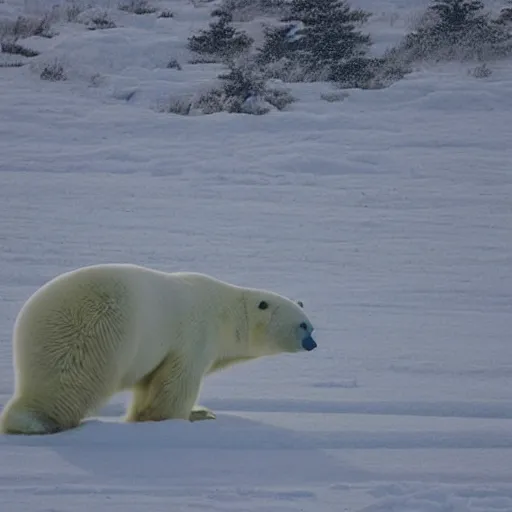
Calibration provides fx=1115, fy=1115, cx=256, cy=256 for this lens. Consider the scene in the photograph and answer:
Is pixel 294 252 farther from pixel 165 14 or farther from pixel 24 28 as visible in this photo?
pixel 165 14

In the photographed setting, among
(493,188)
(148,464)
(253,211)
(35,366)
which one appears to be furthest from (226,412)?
(493,188)

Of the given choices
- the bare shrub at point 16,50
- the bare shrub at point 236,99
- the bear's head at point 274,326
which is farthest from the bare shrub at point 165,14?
the bear's head at point 274,326

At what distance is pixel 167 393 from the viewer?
19.6 feet

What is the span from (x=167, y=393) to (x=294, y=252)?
19.6ft

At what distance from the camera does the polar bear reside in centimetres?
541

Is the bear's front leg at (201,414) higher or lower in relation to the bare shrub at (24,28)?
lower

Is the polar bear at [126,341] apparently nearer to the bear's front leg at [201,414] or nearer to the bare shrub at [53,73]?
the bear's front leg at [201,414]

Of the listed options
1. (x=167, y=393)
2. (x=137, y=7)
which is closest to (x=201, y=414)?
(x=167, y=393)

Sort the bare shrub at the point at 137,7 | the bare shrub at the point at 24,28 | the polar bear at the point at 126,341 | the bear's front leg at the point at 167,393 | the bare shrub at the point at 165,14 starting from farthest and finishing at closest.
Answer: the bare shrub at the point at 137,7, the bare shrub at the point at 165,14, the bare shrub at the point at 24,28, the bear's front leg at the point at 167,393, the polar bear at the point at 126,341

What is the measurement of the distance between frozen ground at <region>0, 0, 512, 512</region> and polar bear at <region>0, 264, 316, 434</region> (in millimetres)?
232

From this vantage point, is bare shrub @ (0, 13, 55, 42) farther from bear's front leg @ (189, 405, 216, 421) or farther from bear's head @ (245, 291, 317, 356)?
bear's front leg @ (189, 405, 216, 421)

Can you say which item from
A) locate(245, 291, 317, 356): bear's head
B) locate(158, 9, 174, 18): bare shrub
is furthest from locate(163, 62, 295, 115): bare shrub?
locate(245, 291, 317, 356): bear's head

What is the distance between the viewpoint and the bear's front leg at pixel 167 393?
19.6ft

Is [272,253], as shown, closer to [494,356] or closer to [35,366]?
[494,356]
